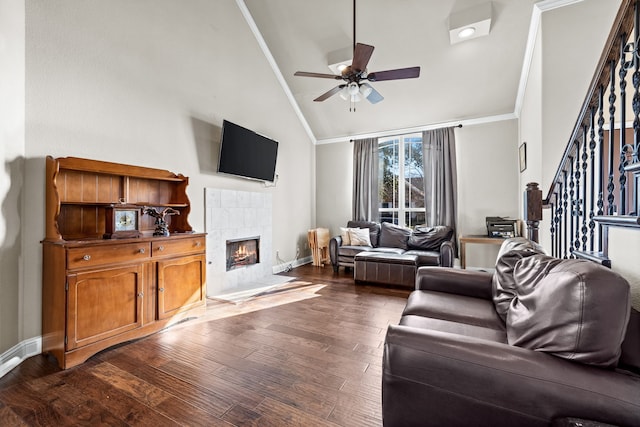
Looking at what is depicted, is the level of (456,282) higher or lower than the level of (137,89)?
lower

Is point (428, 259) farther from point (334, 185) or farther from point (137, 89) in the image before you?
point (137, 89)

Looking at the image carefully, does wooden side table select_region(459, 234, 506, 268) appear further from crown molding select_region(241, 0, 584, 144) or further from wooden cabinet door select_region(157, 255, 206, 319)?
wooden cabinet door select_region(157, 255, 206, 319)

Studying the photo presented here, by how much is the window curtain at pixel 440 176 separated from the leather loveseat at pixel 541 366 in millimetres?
3851

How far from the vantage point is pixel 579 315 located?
943 mm

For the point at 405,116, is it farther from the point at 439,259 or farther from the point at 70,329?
the point at 70,329

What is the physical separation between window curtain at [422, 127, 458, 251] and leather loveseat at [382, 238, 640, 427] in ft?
12.6

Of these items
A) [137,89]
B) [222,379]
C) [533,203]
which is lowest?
[222,379]

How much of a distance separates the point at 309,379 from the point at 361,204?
13.6 feet

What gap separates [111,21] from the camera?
260cm

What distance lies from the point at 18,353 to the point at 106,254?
2.91ft

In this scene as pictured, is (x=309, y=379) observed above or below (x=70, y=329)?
below

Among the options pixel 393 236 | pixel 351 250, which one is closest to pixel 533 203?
pixel 393 236

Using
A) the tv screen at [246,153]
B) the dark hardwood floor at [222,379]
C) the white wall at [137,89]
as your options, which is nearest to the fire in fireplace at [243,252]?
the white wall at [137,89]

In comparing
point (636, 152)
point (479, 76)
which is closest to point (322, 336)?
point (636, 152)
